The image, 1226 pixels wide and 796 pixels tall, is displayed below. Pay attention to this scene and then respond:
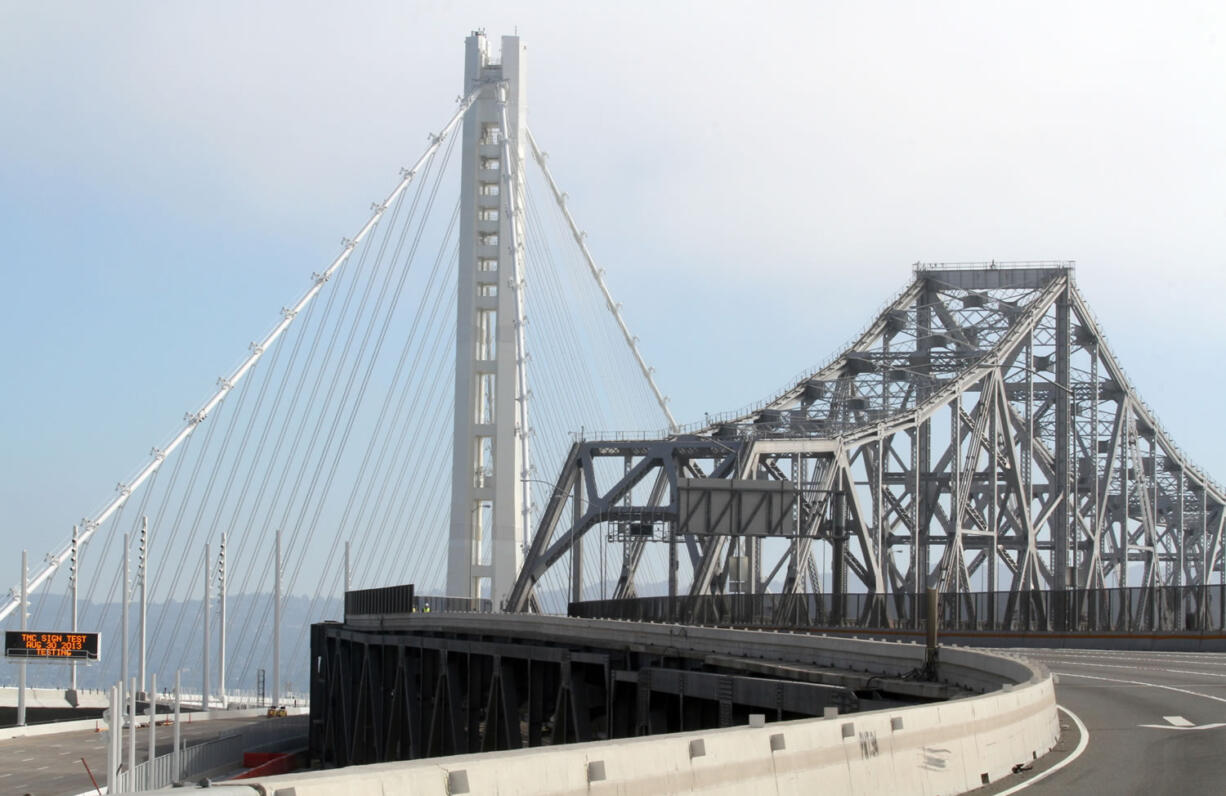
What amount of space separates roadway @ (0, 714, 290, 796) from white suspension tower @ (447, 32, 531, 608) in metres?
15.7

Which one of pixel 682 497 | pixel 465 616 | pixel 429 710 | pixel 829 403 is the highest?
pixel 829 403

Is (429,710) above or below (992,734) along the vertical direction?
below

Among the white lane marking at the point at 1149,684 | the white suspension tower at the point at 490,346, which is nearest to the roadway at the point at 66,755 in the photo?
the white suspension tower at the point at 490,346

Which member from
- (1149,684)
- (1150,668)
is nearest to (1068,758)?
(1149,684)

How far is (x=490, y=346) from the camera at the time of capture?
7956 cm

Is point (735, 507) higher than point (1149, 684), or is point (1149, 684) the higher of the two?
point (735, 507)

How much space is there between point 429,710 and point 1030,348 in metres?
62.4

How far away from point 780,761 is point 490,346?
224 feet

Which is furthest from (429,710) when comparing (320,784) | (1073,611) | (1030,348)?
(1030,348)

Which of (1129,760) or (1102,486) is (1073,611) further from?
(1102,486)

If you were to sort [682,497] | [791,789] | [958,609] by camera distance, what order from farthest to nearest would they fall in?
1. [682,497]
2. [958,609]
3. [791,789]

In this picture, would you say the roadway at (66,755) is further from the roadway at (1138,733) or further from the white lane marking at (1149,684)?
the roadway at (1138,733)

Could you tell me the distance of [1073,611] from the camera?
51562 mm

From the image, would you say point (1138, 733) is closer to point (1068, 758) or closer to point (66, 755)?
point (1068, 758)
